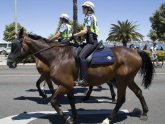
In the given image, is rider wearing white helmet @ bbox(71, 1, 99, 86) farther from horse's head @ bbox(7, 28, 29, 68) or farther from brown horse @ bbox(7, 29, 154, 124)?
horse's head @ bbox(7, 28, 29, 68)

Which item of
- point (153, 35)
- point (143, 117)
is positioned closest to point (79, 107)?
point (143, 117)

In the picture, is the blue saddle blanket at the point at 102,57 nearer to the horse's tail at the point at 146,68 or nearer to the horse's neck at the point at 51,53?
the horse's neck at the point at 51,53

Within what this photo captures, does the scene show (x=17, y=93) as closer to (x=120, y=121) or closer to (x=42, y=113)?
(x=42, y=113)

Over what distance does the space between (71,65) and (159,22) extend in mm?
68763

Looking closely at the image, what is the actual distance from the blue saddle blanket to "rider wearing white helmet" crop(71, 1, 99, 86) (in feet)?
0.47

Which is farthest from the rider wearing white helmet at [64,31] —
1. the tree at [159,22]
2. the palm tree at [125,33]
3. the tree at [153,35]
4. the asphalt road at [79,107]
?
the tree at [153,35]

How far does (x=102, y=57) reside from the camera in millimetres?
7426

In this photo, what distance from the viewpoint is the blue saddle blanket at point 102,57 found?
740 centimetres

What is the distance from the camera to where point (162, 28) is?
73375 mm

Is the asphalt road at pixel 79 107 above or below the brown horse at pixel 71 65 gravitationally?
below

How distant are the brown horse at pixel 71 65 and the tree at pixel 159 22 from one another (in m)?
65.7

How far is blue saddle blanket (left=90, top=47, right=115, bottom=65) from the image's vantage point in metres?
7.40

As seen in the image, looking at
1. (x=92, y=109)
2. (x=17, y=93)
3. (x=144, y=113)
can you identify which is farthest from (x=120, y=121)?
(x=17, y=93)

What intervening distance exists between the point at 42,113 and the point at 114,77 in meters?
1.99
